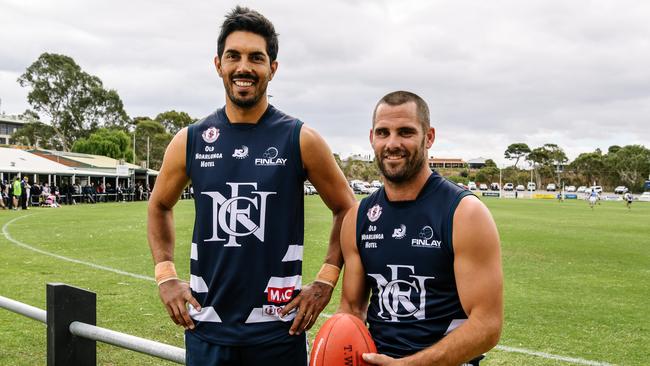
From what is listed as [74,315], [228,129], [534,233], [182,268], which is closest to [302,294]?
[228,129]

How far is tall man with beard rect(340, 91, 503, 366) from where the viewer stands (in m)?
2.34

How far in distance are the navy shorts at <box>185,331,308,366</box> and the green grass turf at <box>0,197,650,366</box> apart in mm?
2899

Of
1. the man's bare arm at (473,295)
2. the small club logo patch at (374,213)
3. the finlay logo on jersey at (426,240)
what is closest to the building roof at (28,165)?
the small club logo patch at (374,213)

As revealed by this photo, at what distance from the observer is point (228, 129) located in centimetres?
281

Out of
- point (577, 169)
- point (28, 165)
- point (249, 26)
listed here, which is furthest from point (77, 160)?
point (577, 169)

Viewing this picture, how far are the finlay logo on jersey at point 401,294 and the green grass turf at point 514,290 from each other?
10.5 feet

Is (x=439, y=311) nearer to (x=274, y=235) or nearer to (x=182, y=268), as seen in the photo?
(x=274, y=235)

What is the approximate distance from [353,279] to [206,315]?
693mm

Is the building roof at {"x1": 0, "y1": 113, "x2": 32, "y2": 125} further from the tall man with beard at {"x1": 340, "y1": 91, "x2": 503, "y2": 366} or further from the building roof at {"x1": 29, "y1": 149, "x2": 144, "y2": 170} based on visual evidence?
the tall man with beard at {"x1": 340, "y1": 91, "x2": 503, "y2": 366}

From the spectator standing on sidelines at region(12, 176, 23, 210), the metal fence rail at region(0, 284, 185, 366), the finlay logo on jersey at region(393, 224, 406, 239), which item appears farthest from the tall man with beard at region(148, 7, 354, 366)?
the spectator standing on sidelines at region(12, 176, 23, 210)

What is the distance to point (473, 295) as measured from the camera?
7.70 feet

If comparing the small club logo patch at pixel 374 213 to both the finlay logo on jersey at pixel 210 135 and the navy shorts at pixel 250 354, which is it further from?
the finlay logo on jersey at pixel 210 135

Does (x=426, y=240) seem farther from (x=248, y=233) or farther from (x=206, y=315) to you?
(x=206, y=315)

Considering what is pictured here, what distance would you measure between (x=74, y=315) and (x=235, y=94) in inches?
68.3
